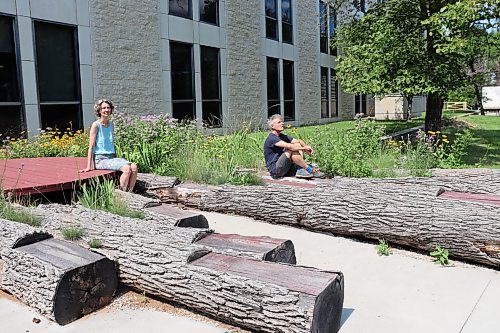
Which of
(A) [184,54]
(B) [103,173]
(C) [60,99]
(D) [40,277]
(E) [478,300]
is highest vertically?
(A) [184,54]

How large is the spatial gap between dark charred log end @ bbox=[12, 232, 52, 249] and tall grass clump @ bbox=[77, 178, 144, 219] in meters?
1.10

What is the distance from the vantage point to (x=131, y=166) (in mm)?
6211

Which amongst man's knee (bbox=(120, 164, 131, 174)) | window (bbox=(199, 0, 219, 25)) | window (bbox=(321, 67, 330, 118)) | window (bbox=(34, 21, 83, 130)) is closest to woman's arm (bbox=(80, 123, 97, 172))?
man's knee (bbox=(120, 164, 131, 174))

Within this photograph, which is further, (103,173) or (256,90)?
(256,90)

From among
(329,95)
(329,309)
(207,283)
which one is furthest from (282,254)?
(329,95)

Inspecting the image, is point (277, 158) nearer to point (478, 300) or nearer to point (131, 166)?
point (131, 166)

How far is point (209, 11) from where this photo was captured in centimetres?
1661

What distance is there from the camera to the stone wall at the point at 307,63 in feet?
72.9

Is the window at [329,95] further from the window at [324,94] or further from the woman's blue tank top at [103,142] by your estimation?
the woman's blue tank top at [103,142]

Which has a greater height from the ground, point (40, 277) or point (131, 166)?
point (131, 166)

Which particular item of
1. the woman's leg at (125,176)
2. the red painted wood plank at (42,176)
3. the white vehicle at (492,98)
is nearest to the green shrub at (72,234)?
the red painted wood plank at (42,176)

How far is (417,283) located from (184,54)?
13.0 meters

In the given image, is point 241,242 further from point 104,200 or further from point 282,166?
point 282,166

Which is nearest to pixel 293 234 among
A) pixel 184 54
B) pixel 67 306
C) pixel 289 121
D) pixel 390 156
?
pixel 67 306
